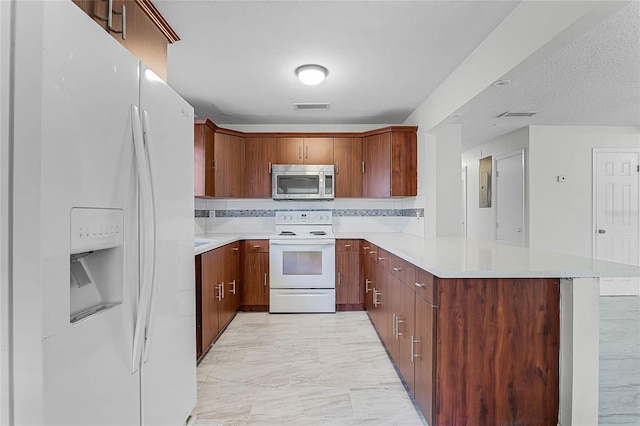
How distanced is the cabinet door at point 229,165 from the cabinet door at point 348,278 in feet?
4.82

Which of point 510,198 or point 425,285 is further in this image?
point 510,198

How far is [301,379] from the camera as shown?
2.22 meters

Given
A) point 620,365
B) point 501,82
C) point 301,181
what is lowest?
point 620,365

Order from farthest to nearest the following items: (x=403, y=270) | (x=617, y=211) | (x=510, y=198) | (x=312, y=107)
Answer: (x=510, y=198), (x=617, y=211), (x=312, y=107), (x=403, y=270)

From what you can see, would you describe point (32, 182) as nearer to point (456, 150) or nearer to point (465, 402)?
point (465, 402)

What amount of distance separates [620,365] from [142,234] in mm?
3425

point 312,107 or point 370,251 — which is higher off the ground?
point 312,107

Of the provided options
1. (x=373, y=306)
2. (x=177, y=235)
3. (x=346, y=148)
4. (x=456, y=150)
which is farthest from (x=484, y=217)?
(x=177, y=235)

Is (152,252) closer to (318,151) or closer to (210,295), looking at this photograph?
(210,295)

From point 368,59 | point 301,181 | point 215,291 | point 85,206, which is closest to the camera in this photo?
point 85,206

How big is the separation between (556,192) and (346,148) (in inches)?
118

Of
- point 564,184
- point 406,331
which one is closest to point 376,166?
point 406,331

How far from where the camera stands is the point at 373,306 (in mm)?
3166

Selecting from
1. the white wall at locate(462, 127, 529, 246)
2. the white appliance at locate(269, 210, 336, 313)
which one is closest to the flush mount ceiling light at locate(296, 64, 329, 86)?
the white appliance at locate(269, 210, 336, 313)
